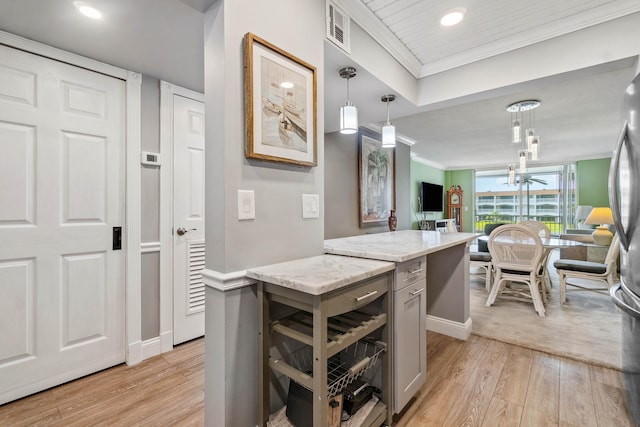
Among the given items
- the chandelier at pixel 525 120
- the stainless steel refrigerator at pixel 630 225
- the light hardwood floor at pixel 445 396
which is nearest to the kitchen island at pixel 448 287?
the light hardwood floor at pixel 445 396

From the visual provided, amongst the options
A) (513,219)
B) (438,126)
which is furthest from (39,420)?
(513,219)

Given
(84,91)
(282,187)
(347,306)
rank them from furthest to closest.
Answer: (84,91) < (282,187) < (347,306)

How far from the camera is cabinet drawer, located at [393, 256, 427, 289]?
1.51m

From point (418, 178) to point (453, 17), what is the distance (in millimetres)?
5893

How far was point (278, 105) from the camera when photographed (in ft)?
4.55

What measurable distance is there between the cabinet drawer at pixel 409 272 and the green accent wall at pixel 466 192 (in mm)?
8169

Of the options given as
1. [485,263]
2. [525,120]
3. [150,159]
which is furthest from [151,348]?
[525,120]

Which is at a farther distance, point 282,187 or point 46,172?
point 46,172

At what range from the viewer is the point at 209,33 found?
1293mm

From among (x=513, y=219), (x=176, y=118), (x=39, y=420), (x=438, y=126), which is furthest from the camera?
(x=513, y=219)

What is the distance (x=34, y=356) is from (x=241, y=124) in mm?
1994

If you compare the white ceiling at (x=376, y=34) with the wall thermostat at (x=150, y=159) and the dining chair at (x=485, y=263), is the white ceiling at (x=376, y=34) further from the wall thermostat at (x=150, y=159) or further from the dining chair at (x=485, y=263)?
the dining chair at (x=485, y=263)

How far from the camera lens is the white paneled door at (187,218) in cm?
239

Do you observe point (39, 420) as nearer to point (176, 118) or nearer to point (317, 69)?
point (176, 118)
